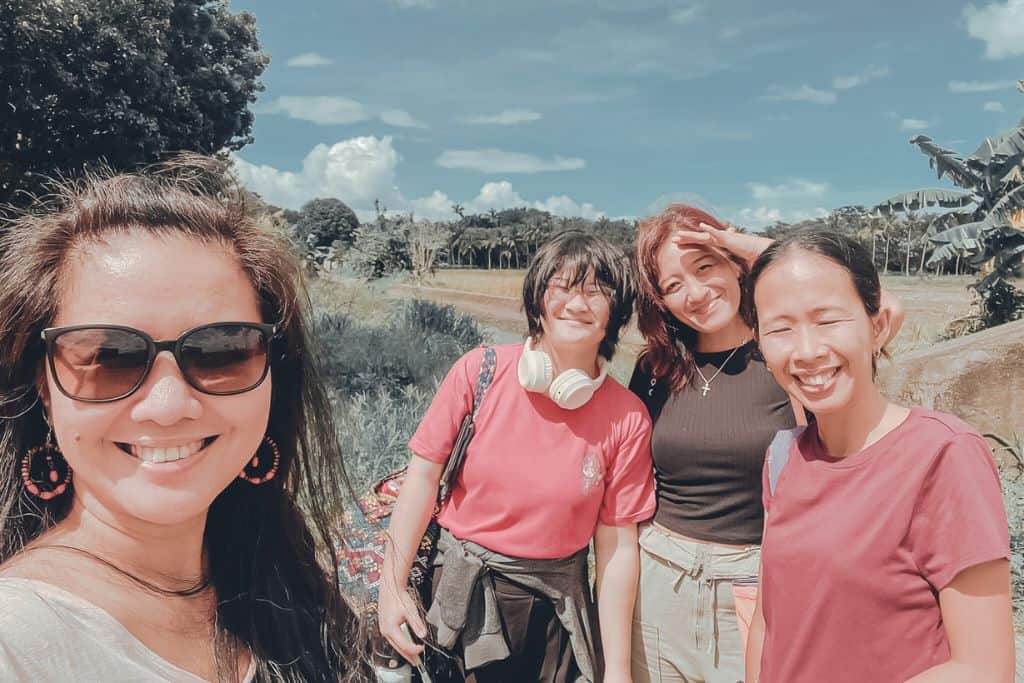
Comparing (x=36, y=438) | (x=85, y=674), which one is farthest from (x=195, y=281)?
(x=85, y=674)

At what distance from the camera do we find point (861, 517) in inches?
58.6

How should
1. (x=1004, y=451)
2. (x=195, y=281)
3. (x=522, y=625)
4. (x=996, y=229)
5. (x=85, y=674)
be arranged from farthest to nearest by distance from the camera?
1. (x=996, y=229)
2. (x=1004, y=451)
3. (x=522, y=625)
4. (x=195, y=281)
5. (x=85, y=674)

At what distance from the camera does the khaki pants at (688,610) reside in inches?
91.4

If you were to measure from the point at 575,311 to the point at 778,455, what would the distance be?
771 millimetres

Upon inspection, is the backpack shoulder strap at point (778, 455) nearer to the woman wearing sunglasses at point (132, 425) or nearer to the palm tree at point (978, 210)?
the woman wearing sunglasses at point (132, 425)

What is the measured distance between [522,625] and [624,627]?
1.12 ft

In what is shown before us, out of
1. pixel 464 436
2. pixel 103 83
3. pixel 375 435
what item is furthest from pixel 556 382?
pixel 103 83

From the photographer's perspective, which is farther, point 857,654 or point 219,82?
point 219,82

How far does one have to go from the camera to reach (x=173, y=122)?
12500 millimetres

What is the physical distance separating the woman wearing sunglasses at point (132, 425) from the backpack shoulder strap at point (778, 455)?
113 centimetres

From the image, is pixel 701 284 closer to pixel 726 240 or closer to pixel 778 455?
pixel 726 240

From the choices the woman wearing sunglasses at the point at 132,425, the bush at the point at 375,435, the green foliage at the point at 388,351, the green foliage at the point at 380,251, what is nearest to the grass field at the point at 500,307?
the green foliage at the point at 380,251

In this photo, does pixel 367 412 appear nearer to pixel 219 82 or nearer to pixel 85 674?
pixel 85 674

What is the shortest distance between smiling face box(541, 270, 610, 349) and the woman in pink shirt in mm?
613
